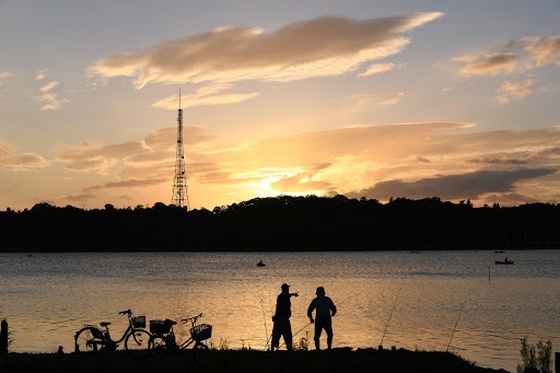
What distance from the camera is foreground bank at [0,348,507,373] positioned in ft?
68.2

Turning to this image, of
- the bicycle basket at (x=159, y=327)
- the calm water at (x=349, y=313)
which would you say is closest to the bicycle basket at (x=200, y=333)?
the bicycle basket at (x=159, y=327)

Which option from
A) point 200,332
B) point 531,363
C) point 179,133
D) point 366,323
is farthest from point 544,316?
point 179,133

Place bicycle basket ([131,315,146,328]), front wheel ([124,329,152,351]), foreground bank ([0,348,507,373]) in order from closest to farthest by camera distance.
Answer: foreground bank ([0,348,507,373])
bicycle basket ([131,315,146,328])
front wheel ([124,329,152,351])

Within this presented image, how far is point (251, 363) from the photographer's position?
21.4 m

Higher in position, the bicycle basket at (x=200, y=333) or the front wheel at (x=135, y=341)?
the bicycle basket at (x=200, y=333)

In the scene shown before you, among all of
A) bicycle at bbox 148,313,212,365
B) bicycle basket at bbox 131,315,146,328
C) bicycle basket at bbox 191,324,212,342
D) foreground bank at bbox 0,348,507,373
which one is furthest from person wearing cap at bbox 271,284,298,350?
bicycle basket at bbox 131,315,146,328

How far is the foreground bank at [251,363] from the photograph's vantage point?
20.8 meters

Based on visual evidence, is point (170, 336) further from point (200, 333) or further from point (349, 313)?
point (349, 313)

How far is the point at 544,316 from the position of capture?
2286 inches

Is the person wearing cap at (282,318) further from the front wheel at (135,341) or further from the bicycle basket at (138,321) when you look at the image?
the bicycle basket at (138,321)

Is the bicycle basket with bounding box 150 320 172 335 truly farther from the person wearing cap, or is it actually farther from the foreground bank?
the person wearing cap

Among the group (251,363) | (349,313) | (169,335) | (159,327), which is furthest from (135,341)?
(349,313)

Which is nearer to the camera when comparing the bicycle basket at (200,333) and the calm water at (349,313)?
the bicycle basket at (200,333)

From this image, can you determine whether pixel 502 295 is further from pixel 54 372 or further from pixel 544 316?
pixel 54 372
